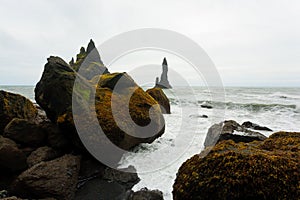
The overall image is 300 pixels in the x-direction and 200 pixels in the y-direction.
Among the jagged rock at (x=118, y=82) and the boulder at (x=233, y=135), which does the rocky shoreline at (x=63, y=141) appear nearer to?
the jagged rock at (x=118, y=82)

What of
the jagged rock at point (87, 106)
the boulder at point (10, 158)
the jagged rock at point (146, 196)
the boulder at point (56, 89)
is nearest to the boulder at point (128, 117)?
the jagged rock at point (87, 106)

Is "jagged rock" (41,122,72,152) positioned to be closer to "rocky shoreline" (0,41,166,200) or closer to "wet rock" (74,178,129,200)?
"rocky shoreline" (0,41,166,200)

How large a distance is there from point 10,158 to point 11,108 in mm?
2359

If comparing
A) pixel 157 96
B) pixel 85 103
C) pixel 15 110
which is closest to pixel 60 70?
pixel 85 103

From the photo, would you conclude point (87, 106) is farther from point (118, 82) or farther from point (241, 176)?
point (241, 176)

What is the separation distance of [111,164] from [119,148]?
0.47m

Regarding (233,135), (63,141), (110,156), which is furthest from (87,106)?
(233,135)

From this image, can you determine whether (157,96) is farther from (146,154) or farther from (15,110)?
(15,110)

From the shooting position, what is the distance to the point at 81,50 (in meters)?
38.8

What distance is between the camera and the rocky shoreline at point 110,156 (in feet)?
8.25

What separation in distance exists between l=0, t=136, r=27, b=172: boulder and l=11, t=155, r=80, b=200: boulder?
61cm

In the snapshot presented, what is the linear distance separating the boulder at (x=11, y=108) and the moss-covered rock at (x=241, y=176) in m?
5.76

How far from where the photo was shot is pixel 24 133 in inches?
213

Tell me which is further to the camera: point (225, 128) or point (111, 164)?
point (225, 128)
